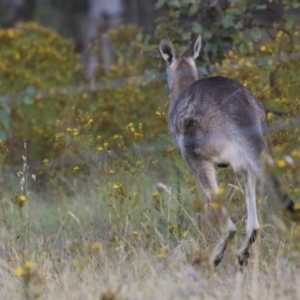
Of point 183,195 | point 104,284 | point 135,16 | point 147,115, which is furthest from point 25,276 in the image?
point 135,16

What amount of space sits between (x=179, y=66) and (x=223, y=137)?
1866 mm

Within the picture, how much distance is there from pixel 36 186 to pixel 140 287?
3.93 meters

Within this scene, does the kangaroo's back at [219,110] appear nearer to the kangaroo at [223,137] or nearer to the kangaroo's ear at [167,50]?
the kangaroo at [223,137]

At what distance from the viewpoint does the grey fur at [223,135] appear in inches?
211

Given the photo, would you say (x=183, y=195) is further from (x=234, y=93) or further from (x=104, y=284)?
(x=104, y=284)

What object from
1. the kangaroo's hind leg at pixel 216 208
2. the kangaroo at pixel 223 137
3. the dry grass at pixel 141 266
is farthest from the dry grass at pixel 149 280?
the kangaroo at pixel 223 137

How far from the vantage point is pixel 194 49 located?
739cm

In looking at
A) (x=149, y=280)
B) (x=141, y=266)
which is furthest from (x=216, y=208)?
(x=141, y=266)

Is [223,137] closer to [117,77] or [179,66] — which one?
[179,66]

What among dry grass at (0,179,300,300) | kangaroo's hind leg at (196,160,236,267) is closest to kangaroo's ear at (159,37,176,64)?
dry grass at (0,179,300,300)

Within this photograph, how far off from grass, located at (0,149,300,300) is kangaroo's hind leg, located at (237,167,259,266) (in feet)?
0.17

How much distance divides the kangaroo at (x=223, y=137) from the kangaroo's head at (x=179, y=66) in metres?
1.05

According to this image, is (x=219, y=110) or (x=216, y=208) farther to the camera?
(x=219, y=110)

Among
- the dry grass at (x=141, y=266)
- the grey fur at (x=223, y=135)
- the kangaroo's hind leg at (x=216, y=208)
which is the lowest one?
the dry grass at (x=141, y=266)
